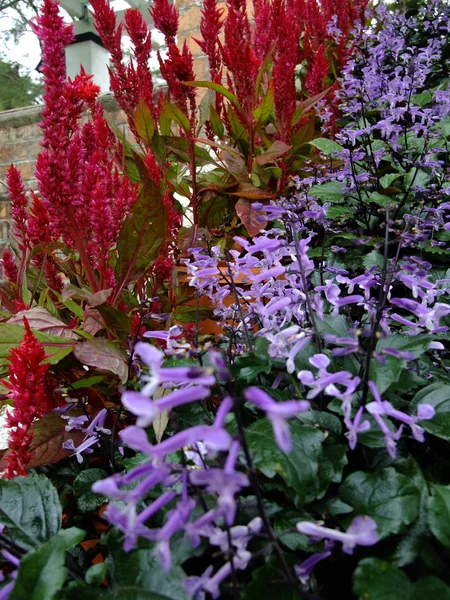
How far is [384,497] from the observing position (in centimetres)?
52

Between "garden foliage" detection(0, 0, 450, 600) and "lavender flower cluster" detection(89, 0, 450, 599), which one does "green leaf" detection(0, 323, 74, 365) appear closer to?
"garden foliage" detection(0, 0, 450, 600)

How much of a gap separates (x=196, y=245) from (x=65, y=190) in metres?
0.43

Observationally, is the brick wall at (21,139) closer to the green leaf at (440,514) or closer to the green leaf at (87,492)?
the green leaf at (87,492)

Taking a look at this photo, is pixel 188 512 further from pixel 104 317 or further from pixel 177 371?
pixel 104 317

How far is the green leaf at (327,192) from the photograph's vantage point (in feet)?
4.42

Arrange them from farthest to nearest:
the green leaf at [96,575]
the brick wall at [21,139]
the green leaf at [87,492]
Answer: the brick wall at [21,139]
the green leaf at [87,492]
the green leaf at [96,575]

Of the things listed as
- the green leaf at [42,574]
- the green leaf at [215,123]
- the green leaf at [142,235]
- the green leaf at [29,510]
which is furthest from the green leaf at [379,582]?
the green leaf at [215,123]

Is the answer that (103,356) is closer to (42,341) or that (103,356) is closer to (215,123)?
(42,341)

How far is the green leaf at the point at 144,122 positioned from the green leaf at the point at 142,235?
57 cm

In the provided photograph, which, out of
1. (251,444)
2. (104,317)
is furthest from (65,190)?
(251,444)

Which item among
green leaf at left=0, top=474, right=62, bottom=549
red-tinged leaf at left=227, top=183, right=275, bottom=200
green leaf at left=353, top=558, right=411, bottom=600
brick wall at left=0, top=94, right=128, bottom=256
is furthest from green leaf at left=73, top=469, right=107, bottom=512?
brick wall at left=0, top=94, right=128, bottom=256

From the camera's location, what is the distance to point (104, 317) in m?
0.99

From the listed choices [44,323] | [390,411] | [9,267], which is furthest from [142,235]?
[390,411]

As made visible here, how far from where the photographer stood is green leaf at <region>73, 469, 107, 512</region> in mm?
756
